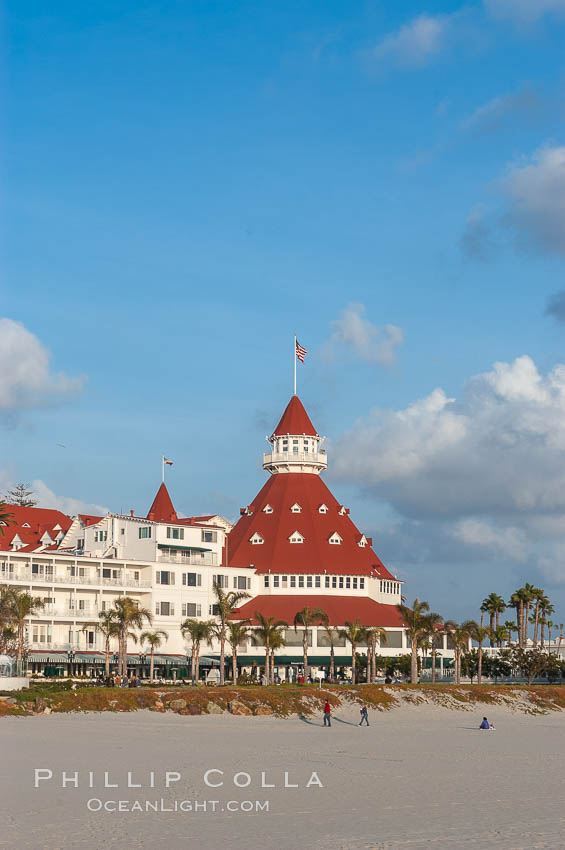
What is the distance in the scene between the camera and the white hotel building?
267 feet

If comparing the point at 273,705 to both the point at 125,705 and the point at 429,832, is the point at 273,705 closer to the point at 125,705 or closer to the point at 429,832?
the point at 125,705

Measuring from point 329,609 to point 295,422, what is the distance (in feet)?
68.3

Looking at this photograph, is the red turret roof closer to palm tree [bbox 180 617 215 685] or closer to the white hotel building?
the white hotel building

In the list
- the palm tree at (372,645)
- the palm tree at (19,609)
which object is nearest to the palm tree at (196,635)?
the palm tree at (19,609)

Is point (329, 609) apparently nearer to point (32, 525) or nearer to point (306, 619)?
point (306, 619)

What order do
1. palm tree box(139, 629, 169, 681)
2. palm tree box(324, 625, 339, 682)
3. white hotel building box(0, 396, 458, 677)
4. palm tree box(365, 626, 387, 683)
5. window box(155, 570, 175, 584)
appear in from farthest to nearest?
window box(155, 570, 175, 584)
white hotel building box(0, 396, 458, 677)
palm tree box(324, 625, 339, 682)
palm tree box(365, 626, 387, 683)
palm tree box(139, 629, 169, 681)

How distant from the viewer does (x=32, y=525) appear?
315ft

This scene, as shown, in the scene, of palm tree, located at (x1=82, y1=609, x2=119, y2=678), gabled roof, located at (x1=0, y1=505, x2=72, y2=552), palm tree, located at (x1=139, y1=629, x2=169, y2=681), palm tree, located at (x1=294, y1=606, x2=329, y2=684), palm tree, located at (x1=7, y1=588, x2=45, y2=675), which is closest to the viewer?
palm tree, located at (x1=7, y1=588, x2=45, y2=675)

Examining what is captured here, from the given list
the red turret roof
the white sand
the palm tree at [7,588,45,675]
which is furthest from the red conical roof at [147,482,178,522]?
the white sand

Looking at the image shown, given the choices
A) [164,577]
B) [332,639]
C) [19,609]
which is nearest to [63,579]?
[164,577]

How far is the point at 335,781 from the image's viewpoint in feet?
103

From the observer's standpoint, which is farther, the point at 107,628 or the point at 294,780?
the point at 107,628

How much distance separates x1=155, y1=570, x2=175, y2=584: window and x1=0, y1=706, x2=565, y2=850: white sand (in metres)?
31.7

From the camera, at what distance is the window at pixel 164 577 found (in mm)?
85625
